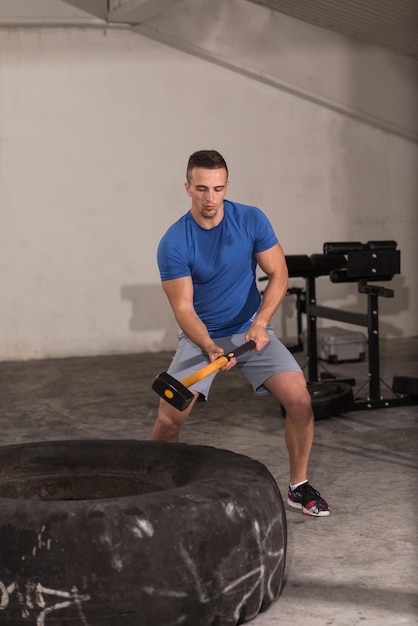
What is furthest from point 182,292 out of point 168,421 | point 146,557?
point 146,557

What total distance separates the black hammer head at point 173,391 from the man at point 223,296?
136 mm

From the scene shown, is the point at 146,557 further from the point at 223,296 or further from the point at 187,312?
the point at 223,296

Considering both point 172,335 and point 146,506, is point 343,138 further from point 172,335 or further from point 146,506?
point 146,506

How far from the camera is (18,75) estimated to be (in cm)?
756

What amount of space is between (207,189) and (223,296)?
438 mm

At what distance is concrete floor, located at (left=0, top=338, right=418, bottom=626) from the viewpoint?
2.98 m

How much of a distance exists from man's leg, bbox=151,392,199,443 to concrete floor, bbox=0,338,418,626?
565 mm

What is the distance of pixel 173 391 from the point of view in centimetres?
340

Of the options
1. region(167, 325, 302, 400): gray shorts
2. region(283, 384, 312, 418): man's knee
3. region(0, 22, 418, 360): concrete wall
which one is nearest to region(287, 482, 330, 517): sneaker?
region(283, 384, 312, 418): man's knee

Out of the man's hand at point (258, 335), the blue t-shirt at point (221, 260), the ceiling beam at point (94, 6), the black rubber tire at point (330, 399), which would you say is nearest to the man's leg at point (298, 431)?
the man's hand at point (258, 335)

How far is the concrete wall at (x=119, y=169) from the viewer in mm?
7641

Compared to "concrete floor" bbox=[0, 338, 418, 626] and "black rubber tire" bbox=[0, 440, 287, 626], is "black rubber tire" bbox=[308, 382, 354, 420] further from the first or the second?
"black rubber tire" bbox=[0, 440, 287, 626]

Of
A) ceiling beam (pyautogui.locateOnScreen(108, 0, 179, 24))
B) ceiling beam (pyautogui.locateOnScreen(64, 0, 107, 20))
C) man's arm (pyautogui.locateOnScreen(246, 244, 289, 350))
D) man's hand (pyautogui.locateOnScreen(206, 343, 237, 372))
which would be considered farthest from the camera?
ceiling beam (pyautogui.locateOnScreen(64, 0, 107, 20))

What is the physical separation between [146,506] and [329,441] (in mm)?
2436
